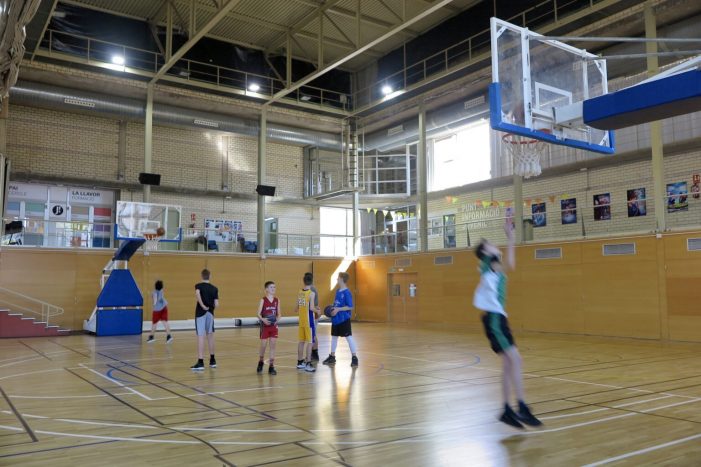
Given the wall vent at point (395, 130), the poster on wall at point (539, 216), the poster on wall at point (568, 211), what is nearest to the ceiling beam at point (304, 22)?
the wall vent at point (395, 130)

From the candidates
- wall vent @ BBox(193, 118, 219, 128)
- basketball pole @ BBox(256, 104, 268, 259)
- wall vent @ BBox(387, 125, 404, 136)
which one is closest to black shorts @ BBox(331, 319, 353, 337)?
basketball pole @ BBox(256, 104, 268, 259)

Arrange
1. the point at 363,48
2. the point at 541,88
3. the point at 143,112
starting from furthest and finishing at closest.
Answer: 1. the point at 143,112
2. the point at 363,48
3. the point at 541,88

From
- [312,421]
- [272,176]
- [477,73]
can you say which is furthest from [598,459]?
[272,176]

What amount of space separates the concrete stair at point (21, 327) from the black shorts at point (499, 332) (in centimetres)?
1697

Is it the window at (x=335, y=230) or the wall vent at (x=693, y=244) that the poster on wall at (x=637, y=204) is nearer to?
the wall vent at (x=693, y=244)

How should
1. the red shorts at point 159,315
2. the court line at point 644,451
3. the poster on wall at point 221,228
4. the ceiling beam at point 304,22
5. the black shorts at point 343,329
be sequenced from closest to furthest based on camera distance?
the court line at point 644,451, the black shorts at point 343,329, the red shorts at point 159,315, the ceiling beam at point 304,22, the poster on wall at point 221,228

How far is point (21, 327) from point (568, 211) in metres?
18.8

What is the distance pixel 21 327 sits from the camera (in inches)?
687

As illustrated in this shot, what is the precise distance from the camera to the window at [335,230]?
26.5m

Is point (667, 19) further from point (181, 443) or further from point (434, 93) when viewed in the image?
point (181, 443)

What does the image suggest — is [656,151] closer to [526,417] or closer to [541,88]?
[541,88]

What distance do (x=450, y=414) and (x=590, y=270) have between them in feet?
39.0

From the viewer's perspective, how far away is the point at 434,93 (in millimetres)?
21938

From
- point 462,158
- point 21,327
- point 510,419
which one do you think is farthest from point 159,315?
point 462,158
